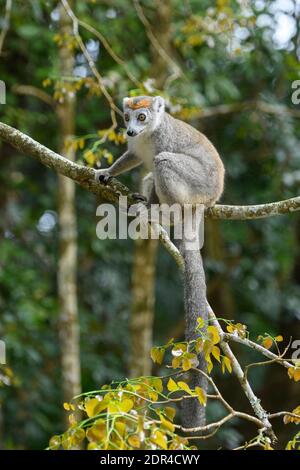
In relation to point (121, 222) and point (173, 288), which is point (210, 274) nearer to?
point (173, 288)

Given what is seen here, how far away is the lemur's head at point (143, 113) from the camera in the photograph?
5.89 m

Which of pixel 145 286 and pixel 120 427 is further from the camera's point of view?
pixel 145 286

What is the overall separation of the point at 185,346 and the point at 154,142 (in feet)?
9.70

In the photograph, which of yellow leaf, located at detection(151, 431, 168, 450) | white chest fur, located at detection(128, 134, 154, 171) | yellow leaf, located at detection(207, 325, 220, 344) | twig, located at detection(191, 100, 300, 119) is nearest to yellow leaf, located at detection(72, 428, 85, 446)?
yellow leaf, located at detection(151, 431, 168, 450)

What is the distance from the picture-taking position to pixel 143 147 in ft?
19.6

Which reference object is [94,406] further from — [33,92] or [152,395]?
[33,92]

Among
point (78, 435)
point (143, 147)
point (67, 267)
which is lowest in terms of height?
point (78, 435)

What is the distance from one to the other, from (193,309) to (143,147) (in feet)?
6.31

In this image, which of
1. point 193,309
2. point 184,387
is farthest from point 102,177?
point 184,387

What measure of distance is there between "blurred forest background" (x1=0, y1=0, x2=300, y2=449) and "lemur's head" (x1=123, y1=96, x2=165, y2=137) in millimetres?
594

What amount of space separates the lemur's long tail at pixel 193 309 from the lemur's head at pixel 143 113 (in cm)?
106

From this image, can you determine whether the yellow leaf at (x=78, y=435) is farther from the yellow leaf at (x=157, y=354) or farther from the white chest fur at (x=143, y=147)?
the white chest fur at (x=143, y=147)

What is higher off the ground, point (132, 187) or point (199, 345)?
point (132, 187)

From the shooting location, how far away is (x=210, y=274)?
10.4 m
